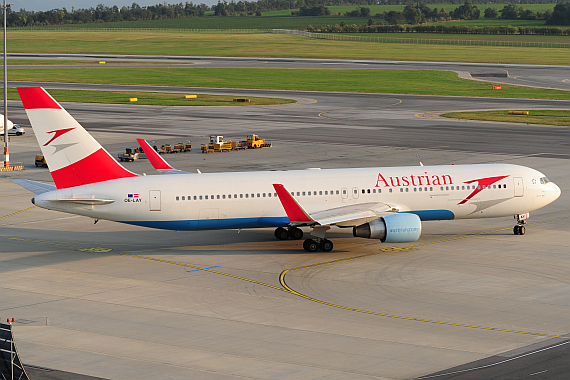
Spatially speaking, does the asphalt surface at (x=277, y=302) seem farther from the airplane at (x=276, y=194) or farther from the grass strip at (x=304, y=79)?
the grass strip at (x=304, y=79)

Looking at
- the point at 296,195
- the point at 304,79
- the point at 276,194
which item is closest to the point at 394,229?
the point at 296,195

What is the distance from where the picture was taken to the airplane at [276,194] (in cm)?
4019

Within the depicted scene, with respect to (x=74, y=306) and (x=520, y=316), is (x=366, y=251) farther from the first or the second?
(x=74, y=306)

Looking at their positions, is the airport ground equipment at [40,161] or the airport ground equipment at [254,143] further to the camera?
the airport ground equipment at [254,143]

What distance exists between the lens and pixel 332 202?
143 ft

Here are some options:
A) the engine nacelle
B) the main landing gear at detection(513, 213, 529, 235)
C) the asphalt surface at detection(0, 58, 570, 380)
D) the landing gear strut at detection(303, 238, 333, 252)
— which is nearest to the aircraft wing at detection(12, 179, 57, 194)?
the asphalt surface at detection(0, 58, 570, 380)

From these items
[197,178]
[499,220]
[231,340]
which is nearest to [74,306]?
[231,340]

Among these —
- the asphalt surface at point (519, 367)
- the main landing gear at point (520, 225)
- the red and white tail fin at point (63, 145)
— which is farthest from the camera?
the main landing gear at point (520, 225)

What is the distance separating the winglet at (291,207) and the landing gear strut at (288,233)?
484 cm

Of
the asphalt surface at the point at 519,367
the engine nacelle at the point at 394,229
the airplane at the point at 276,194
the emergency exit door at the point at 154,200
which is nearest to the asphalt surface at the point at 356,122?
the airplane at the point at 276,194

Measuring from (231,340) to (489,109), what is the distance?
97730 mm

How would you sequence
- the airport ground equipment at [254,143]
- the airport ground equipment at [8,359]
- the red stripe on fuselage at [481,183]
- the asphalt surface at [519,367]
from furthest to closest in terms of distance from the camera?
the airport ground equipment at [254,143] < the red stripe on fuselage at [481,183] < the asphalt surface at [519,367] < the airport ground equipment at [8,359]

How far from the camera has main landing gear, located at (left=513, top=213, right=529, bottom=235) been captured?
46719 millimetres

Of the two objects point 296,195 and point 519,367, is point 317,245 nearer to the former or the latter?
point 296,195
